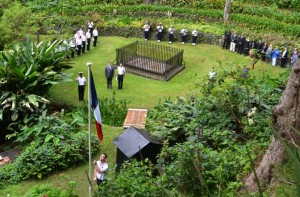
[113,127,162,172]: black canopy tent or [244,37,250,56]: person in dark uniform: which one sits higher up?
[113,127,162,172]: black canopy tent

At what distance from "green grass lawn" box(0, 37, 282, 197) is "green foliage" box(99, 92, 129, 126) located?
0.67 metres

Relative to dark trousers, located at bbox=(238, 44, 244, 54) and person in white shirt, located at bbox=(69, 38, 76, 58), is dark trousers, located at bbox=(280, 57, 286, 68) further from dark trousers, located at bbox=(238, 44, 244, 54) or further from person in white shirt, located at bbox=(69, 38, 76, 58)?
person in white shirt, located at bbox=(69, 38, 76, 58)

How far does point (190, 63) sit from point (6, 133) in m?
10.1

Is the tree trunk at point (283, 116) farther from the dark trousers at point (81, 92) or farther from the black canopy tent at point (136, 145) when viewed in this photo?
the dark trousers at point (81, 92)

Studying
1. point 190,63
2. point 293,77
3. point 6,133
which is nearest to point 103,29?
point 190,63

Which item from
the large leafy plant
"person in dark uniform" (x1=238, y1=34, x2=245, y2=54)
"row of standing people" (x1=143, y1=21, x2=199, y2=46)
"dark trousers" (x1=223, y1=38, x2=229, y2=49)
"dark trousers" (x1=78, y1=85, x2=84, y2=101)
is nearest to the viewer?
the large leafy plant

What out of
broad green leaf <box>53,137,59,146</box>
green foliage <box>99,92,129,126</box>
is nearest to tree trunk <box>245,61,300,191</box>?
broad green leaf <box>53,137,59,146</box>

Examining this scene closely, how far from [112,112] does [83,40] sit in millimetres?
7591

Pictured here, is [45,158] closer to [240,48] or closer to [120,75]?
[120,75]

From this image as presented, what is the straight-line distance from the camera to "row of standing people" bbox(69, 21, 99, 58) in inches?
810

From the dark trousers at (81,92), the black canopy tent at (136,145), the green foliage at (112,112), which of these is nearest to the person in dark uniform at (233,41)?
the green foliage at (112,112)

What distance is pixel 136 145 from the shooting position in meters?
9.48

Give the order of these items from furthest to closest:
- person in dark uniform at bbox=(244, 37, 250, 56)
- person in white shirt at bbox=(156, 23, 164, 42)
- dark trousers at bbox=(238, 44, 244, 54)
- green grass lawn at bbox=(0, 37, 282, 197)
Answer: person in white shirt at bbox=(156, 23, 164, 42), dark trousers at bbox=(238, 44, 244, 54), person in dark uniform at bbox=(244, 37, 250, 56), green grass lawn at bbox=(0, 37, 282, 197)

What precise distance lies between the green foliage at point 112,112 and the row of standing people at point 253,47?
27.6 feet
